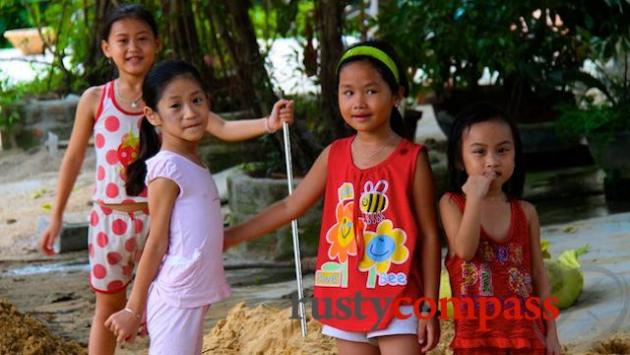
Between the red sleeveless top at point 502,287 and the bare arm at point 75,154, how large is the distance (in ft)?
5.36

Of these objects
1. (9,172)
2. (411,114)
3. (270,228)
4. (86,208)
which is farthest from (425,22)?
(270,228)

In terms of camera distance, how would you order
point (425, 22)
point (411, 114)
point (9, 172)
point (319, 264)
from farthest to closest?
1. point (9, 172)
2. point (411, 114)
3. point (425, 22)
4. point (319, 264)

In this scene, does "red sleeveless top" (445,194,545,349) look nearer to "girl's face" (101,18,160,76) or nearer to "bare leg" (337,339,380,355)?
"bare leg" (337,339,380,355)

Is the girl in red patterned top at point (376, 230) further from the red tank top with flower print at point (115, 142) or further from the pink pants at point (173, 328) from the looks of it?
the red tank top with flower print at point (115, 142)

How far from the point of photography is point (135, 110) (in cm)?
438

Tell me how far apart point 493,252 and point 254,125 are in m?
1.04

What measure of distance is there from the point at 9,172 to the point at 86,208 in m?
2.51

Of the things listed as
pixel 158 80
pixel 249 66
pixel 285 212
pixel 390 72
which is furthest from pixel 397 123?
pixel 249 66

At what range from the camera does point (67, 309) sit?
6391 millimetres

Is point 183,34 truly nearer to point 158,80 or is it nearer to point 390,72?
point 158,80

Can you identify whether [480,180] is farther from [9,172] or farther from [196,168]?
[9,172]

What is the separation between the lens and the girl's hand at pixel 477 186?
3316 mm

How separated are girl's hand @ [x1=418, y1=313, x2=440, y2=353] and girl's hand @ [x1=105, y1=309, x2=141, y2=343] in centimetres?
88

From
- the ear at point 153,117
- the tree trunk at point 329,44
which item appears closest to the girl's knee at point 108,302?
the ear at point 153,117
